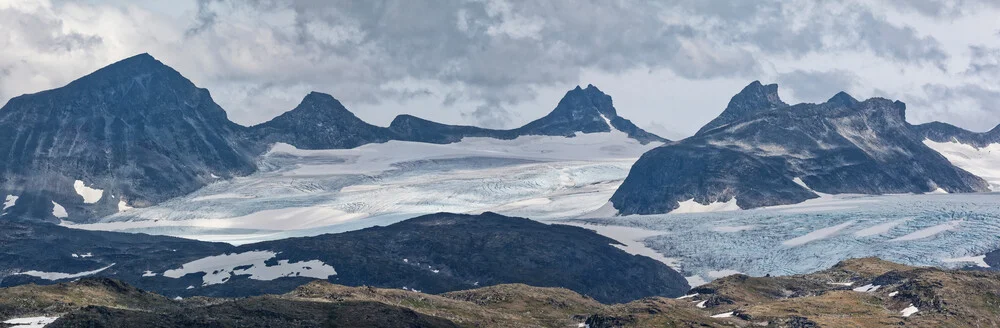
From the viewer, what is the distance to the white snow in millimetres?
124575

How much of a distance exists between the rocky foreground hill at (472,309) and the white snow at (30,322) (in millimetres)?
1709

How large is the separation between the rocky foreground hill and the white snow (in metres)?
1.71

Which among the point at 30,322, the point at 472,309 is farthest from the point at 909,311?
the point at 30,322

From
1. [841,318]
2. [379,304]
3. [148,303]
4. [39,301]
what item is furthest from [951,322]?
[39,301]

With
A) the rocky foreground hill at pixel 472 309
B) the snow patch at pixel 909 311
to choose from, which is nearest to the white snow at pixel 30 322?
the rocky foreground hill at pixel 472 309

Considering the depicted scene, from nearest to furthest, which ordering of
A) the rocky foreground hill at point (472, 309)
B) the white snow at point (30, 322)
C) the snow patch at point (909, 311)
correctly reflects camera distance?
the white snow at point (30, 322) < the rocky foreground hill at point (472, 309) < the snow patch at point (909, 311)

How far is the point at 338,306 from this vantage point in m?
149

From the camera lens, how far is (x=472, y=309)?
16850cm

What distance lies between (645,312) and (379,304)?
116ft

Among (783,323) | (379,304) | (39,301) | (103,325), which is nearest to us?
(103,325)

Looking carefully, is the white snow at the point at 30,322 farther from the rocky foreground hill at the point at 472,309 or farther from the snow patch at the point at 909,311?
the snow patch at the point at 909,311

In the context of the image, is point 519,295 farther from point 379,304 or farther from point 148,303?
point 148,303

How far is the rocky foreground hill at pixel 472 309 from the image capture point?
135m

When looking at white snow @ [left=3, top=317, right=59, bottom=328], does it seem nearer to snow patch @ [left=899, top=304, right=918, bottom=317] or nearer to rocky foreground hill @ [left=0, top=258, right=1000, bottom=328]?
rocky foreground hill @ [left=0, top=258, right=1000, bottom=328]
